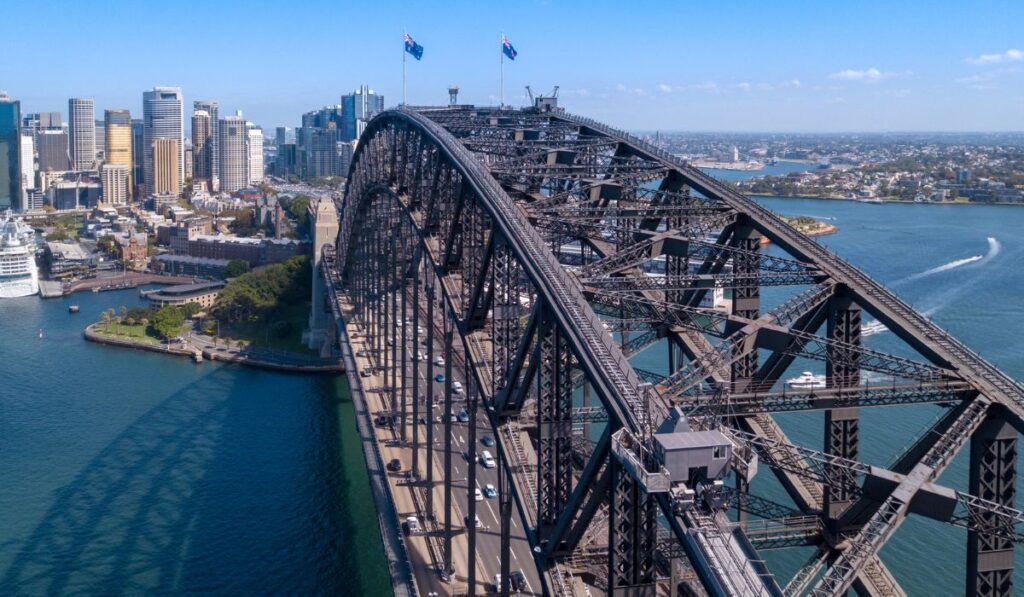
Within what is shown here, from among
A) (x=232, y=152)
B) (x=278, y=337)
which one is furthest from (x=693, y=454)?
(x=232, y=152)

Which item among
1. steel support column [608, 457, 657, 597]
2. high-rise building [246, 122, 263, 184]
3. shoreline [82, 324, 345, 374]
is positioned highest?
high-rise building [246, 122, 263, 184]

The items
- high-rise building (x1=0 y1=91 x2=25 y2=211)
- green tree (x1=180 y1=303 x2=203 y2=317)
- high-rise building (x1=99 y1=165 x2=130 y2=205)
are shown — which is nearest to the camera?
green tree (x1=180 y1=303 x2=203 y2=317)

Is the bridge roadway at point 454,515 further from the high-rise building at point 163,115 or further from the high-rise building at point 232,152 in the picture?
the high-rise building at point 163,115

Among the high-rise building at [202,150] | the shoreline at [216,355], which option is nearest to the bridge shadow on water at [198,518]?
the shoreline at [216,355]

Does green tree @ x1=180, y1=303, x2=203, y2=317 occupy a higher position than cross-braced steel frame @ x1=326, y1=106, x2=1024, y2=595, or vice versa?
cross-braced steel frame @ x1=326, y1=106, x2=1024, y2=595

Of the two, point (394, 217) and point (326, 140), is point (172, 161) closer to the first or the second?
point (326, 140)

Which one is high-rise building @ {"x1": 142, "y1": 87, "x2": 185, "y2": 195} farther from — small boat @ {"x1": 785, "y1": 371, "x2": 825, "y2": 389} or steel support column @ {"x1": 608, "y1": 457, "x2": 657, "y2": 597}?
steel support column @ {"x1": 608, "y1": 457, "x2": 657, "y2": 597}

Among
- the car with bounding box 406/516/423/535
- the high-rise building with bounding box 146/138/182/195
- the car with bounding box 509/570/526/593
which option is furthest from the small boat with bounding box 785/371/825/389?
the high-rise building with bounding box 146/138/182/195
